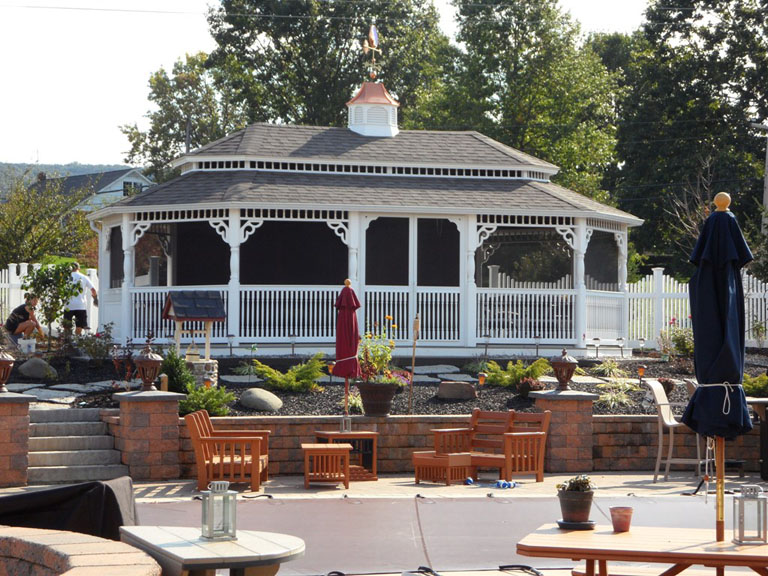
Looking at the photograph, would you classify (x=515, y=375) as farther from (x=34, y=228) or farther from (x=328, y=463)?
(x=34, y=228)

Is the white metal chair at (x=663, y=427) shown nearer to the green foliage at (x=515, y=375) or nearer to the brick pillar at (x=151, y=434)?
the green foliage at (x=515, y=375)

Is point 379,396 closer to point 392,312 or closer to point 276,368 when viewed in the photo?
point 276,368

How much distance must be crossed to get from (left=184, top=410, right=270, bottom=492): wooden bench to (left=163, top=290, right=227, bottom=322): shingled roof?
15.2 feet

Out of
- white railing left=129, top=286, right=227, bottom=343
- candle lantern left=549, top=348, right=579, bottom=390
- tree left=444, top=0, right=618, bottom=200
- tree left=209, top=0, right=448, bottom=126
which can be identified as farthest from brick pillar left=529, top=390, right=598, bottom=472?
tree left=209, top=0, right=448, bottom=126

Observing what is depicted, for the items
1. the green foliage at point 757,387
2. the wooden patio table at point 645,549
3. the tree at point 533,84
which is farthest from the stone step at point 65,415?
the tree at point 533,84

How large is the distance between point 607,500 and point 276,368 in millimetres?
9072

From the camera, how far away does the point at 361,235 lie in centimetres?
2180

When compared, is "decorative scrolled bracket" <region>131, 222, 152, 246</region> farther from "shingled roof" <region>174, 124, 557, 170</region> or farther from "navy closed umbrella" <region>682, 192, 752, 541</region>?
"navy closed umbrella" <region>682, 192, 752, 541</region>

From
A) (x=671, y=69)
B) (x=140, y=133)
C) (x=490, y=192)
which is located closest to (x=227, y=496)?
(x=490, y=192)

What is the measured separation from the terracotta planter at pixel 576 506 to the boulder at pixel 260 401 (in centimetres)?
828

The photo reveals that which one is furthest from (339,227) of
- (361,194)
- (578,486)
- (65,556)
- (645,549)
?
(65,556)

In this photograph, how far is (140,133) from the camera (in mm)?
53688

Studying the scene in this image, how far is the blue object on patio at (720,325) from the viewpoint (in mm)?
7805

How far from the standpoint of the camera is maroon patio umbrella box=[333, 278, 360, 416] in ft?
46.4
